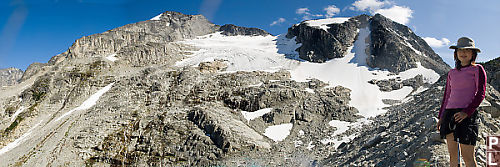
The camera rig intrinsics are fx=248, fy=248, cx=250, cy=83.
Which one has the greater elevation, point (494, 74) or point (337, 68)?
point (337, 68)

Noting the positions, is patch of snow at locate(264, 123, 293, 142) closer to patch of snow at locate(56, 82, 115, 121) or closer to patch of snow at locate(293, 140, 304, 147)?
patch of snow at locate(293, 140, 304, 147)

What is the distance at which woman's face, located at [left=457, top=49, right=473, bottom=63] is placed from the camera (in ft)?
13.6

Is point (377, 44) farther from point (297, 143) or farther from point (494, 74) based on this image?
point (494, 74)

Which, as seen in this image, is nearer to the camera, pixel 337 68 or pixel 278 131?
pixel 278 131

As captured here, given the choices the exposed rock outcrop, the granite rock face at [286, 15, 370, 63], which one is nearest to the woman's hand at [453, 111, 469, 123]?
the exposed rock outcrop

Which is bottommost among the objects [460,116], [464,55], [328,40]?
[460,116]

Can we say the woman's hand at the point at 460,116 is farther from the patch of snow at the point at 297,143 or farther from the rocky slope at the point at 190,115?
the patch of snow at the point at 297,143

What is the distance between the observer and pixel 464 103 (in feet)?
13.5

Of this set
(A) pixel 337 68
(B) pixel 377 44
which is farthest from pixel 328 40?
(A) pixel 337 68

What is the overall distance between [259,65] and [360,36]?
121ft

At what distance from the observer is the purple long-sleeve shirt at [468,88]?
3.98m

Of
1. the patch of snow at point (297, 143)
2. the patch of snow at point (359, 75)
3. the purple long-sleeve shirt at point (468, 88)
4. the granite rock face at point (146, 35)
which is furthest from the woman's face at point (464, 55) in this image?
the granite rock face at point (146, 35)

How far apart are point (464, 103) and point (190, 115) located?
3584cm

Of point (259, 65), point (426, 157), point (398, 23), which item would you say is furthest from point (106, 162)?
point (398, 23)
